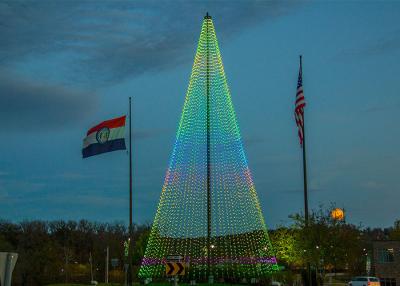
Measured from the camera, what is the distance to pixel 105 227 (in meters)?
134

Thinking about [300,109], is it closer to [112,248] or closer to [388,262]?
[388,262]

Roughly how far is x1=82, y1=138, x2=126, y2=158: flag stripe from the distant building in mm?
36315

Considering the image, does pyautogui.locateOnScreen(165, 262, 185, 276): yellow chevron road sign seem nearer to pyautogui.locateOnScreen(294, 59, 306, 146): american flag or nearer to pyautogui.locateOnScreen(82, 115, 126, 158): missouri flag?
pyautogui.locateOnScreen(294, 59, 306, 146): american flag

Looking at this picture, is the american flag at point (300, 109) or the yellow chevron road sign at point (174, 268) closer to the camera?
the yellow chevron road sign at point (174, 268)

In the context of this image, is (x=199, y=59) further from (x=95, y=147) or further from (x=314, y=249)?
(x=314, y=249)

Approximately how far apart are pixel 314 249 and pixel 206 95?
468 inches

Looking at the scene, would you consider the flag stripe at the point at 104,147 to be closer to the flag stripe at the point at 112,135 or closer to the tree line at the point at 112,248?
the flag stripe at the point at 112,135

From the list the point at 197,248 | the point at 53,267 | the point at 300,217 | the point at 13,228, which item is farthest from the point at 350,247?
the point at 13,228

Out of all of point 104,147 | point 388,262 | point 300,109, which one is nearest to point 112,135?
point 104,147

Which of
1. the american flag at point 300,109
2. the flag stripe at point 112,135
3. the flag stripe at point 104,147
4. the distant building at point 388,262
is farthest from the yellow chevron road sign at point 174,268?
the distant building at point 388,262

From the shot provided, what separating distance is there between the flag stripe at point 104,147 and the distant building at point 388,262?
36315 mm

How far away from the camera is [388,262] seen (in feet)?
218

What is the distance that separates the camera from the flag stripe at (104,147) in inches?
1639

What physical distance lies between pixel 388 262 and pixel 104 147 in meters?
37.5
